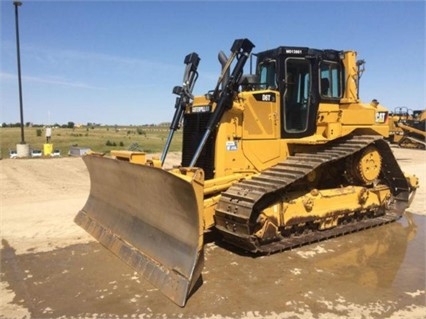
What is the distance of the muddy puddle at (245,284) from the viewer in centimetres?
440

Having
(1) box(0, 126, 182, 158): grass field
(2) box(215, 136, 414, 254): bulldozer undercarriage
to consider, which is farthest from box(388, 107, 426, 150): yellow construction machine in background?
(2) box(215, 136, 414, 254): bulldozer undercarriage

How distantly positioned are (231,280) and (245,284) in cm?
22

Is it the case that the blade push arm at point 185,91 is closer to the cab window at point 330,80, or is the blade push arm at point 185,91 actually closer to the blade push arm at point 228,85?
the blade push arm at point 228,85

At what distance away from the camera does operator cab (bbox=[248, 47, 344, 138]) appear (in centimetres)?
738

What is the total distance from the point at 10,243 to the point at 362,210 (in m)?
6.63

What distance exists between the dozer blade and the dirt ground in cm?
20

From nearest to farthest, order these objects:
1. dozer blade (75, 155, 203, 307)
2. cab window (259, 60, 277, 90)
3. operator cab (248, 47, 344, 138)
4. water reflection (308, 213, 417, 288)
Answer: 1. dozer blade (75, 155, 203, 307)
2. water reflection (308, 213, 417, 288)
3. operator cab (248, 47, 344, 138)
4. cab window (259, 60, 277, 90)

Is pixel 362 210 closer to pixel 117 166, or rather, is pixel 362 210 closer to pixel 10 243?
pixel 117 166

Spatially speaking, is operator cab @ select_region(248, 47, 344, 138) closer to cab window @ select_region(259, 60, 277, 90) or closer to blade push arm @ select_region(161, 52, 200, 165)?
cab window @ select_region(259, 60, 277, 90)

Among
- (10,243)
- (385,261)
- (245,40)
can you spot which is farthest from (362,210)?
(10,243)

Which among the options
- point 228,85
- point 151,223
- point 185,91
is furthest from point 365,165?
point 151,223

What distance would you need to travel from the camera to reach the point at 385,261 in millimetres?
6039

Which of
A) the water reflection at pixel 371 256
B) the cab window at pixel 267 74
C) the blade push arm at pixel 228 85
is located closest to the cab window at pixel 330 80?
the cab window at pixel 267 74

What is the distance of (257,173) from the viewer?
23.6 ft
